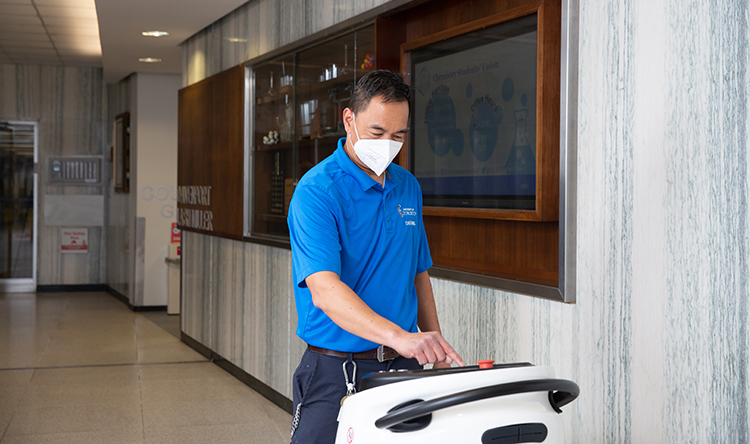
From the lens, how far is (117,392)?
5055mm

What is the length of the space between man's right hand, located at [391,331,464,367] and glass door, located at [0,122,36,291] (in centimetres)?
1018

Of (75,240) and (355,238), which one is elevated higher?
(355,238)

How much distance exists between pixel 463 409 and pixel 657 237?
1.03 meters

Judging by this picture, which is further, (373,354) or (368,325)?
(373,354)

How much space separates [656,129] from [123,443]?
3.36m

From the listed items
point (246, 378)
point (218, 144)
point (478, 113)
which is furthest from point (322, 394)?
point (218, 144)

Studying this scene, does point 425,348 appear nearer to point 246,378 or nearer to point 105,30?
point 246,378

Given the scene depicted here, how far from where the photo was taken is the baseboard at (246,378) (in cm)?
468

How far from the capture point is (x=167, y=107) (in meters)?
8.88

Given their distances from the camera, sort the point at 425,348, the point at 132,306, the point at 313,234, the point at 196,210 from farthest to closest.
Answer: the point at 132,306, the point at 196,210, the point at 313,234, the point at 425,348

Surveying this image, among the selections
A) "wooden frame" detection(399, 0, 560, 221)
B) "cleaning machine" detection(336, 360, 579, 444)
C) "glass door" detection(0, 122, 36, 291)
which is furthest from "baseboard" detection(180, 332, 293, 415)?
"glass door" detection(0, 122, 36, 291)

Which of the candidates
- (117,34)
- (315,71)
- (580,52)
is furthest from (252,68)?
(580,52)

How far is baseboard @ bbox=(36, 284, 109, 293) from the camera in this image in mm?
10406

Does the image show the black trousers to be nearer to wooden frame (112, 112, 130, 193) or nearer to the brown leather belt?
the brown leather belt
